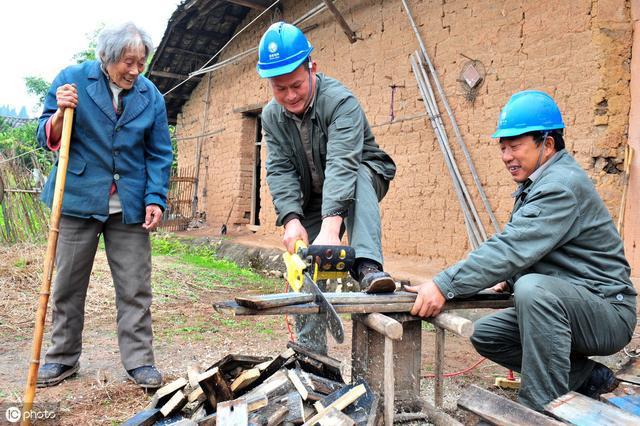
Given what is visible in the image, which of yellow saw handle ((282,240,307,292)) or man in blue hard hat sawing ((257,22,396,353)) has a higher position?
man in blue hard hat sawing ((257,22,396,353))

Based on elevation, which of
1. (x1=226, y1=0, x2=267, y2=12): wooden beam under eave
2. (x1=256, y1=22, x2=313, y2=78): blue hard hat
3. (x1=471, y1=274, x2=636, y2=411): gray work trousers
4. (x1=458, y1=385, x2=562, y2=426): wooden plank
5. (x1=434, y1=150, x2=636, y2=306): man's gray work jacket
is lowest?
(x1=458, y1=385, x2=562, y2=426): wooden plank

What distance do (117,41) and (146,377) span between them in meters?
1.91

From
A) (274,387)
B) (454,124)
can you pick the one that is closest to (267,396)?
(274,387)

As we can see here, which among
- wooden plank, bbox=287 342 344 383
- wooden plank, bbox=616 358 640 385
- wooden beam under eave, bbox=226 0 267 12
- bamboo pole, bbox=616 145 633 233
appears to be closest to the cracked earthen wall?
bamboo pole, bbox=616 145 633 233

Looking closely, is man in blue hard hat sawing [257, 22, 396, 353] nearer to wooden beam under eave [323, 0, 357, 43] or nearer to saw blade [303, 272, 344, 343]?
saw blade [303, 272, 344, 343]

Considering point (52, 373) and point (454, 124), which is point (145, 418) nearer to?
point (52, 373)

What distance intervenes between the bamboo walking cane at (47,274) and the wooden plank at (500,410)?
1.93m

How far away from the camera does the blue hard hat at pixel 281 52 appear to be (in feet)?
9.39

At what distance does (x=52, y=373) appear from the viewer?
3164mm

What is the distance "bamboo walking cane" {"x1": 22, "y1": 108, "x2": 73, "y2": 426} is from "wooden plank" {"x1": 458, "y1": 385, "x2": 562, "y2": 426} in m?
1.93

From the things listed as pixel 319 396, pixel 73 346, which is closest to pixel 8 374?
pixel 73 346

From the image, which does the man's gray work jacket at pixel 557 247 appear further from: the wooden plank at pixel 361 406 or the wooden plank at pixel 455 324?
the wooden plank at pixel 361 406

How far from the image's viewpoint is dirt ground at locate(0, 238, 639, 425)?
305cm

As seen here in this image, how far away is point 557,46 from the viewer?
5715mm
